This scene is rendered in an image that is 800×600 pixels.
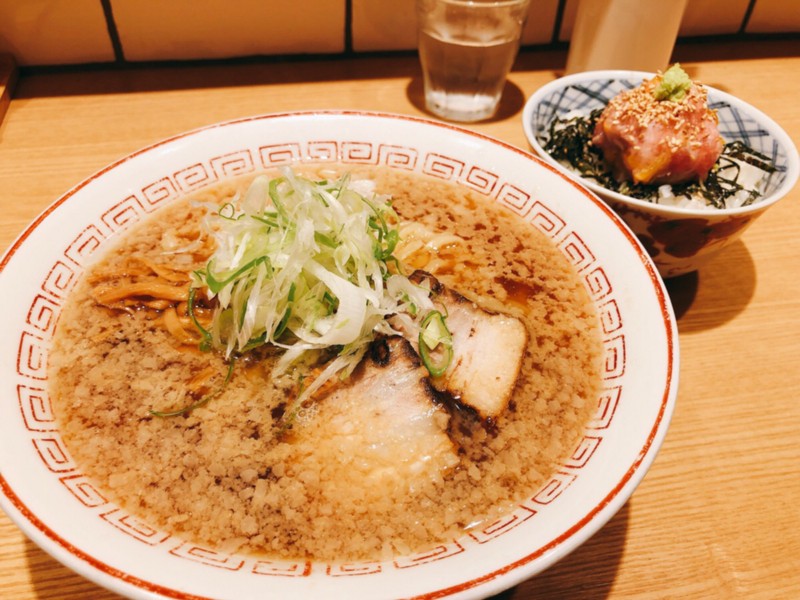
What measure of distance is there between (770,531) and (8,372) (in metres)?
1.49

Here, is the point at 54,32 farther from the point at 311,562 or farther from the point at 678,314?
the point at 678,314

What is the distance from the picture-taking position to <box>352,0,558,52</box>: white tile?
2357 mm

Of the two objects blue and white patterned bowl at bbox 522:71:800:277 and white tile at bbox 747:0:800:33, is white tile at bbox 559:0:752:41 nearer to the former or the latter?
white tile at bbox 747:0:800:33

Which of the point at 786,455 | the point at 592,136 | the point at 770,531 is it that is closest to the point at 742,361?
the point at 786,455

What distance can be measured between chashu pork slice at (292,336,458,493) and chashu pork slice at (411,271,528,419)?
8cm

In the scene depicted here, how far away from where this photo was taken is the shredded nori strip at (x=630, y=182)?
64.1 inches

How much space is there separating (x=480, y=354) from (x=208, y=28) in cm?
183

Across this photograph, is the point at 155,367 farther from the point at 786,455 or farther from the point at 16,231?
the point at 786,455

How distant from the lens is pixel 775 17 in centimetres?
276

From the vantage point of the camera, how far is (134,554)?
84 centimetres

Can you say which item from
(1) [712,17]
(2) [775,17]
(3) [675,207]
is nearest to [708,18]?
(1) [712,17]

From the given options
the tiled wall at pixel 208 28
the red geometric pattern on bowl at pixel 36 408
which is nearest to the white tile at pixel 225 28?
the tiled wall at pixel 208 28

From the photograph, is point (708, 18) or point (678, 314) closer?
point (678, 314)

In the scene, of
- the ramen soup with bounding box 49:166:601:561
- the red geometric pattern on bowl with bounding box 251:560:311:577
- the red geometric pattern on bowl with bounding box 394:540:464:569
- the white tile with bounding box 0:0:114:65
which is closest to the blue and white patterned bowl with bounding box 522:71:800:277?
the ramen soup with bounding box 49:166:601:561
